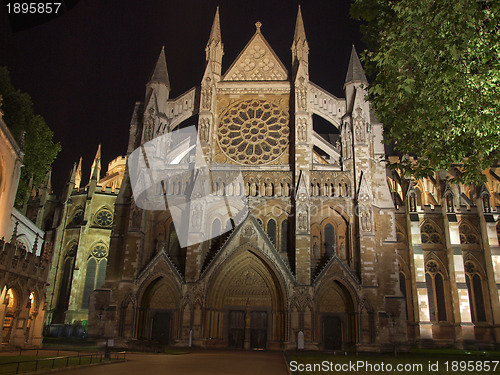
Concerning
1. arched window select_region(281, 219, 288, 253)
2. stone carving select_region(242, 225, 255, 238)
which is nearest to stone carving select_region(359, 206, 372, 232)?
arched window select_region(281, 219, 288, 253)

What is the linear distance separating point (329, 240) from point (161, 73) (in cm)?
1776

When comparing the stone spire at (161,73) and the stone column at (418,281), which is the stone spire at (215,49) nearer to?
the stone spire at (161,73)

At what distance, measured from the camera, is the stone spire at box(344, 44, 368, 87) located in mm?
31539

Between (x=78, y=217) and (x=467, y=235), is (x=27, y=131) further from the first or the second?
(x=467, y=235)

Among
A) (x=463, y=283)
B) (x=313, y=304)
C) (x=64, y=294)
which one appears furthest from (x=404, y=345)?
(x=64, y=294)

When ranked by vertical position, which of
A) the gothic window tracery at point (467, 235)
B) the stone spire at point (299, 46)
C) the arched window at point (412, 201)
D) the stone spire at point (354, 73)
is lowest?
the gothic window tracery at point (467, 235)

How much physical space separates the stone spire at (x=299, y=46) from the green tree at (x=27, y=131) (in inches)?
729

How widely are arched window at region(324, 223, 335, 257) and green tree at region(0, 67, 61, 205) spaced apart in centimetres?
1935

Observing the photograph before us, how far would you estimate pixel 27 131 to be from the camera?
92.7ft

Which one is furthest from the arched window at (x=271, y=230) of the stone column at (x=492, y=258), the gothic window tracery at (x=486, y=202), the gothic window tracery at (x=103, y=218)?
the gothic window tracery at (x=486, y=202)

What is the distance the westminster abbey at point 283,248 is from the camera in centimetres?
2602

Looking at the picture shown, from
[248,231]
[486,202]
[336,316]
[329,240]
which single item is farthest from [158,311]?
[486,202]

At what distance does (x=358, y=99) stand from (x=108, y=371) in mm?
24352

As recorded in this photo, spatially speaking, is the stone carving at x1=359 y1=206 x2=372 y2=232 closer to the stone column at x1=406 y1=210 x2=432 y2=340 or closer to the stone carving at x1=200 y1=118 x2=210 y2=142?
the stone column at x1=406 y1=210 x2=432 y2=340
